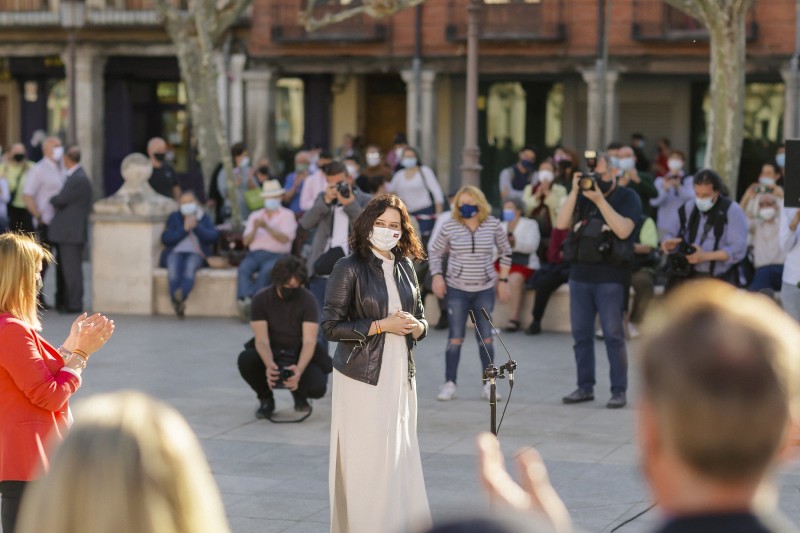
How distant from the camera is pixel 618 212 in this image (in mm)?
11461

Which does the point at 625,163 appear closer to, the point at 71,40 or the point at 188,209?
the point at 188,209

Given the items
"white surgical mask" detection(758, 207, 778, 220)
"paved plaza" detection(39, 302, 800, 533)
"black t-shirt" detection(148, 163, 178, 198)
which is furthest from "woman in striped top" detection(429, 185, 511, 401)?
"black t-shirt" detection(148, 163, 178, 198)

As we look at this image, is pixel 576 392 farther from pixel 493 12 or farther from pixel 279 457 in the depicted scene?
pixel 493 12

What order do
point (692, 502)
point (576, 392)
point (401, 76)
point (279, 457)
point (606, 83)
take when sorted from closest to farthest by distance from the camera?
point (692, 502)
point (279, 457)
point (576, 392)
point (606, 83)
point (401, 76)

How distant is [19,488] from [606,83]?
25687mm

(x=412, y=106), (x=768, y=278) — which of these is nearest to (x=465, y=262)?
(x=768, y=278)

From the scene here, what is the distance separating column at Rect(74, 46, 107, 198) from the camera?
33.9 meters

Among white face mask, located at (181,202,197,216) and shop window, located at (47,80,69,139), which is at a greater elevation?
shop window, located at (47,80,69,139)

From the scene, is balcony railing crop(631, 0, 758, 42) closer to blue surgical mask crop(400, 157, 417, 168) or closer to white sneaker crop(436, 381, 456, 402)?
blue surgical mask crop(400, 157, 417, 168)

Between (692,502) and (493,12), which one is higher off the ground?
(493,12)

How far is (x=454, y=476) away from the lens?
908 cm

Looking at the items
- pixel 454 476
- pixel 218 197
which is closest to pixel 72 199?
pixel 218 197

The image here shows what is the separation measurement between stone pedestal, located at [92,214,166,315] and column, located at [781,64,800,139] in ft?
52.4

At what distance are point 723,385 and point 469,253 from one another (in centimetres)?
961
